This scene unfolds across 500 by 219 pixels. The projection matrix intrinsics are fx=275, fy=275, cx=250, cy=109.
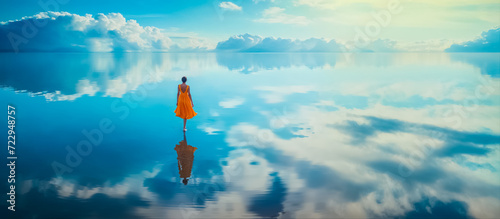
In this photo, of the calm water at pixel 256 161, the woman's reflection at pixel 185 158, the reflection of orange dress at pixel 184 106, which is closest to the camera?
the calm water at pixel 256 161

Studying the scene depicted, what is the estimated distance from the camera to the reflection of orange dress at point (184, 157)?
7665 mm

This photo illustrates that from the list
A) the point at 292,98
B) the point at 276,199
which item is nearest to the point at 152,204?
the point at 276,199

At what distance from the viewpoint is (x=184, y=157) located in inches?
341

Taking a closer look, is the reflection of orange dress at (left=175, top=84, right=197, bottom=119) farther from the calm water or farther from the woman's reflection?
the woman's reflection

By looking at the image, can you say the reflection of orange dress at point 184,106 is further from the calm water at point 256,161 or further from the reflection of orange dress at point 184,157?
the reflection of orange dress at point 184,157

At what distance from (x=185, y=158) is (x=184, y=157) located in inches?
3.4

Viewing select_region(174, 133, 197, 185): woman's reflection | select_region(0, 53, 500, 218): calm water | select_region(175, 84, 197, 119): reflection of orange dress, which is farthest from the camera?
select_region(175, 84, 197, 119): reflection of orange dress

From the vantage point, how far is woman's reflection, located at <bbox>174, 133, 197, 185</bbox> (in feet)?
24.9

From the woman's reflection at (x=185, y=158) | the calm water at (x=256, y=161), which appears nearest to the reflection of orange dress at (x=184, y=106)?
the calm water at (x=256, y=161)

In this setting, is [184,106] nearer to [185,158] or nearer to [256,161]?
[185,158]

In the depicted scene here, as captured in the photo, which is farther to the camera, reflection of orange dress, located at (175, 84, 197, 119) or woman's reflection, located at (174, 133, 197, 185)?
reflection of orange dress, located at (175, 84, 197, 119)

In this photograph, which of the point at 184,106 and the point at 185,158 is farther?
the point at 184,106

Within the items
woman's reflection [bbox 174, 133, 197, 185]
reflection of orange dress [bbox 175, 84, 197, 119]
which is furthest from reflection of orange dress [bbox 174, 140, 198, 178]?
reflection of orange dress [bbox 175, 84, 197, 119]

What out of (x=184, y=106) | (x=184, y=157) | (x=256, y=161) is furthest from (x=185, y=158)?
(x=184, y=106)
